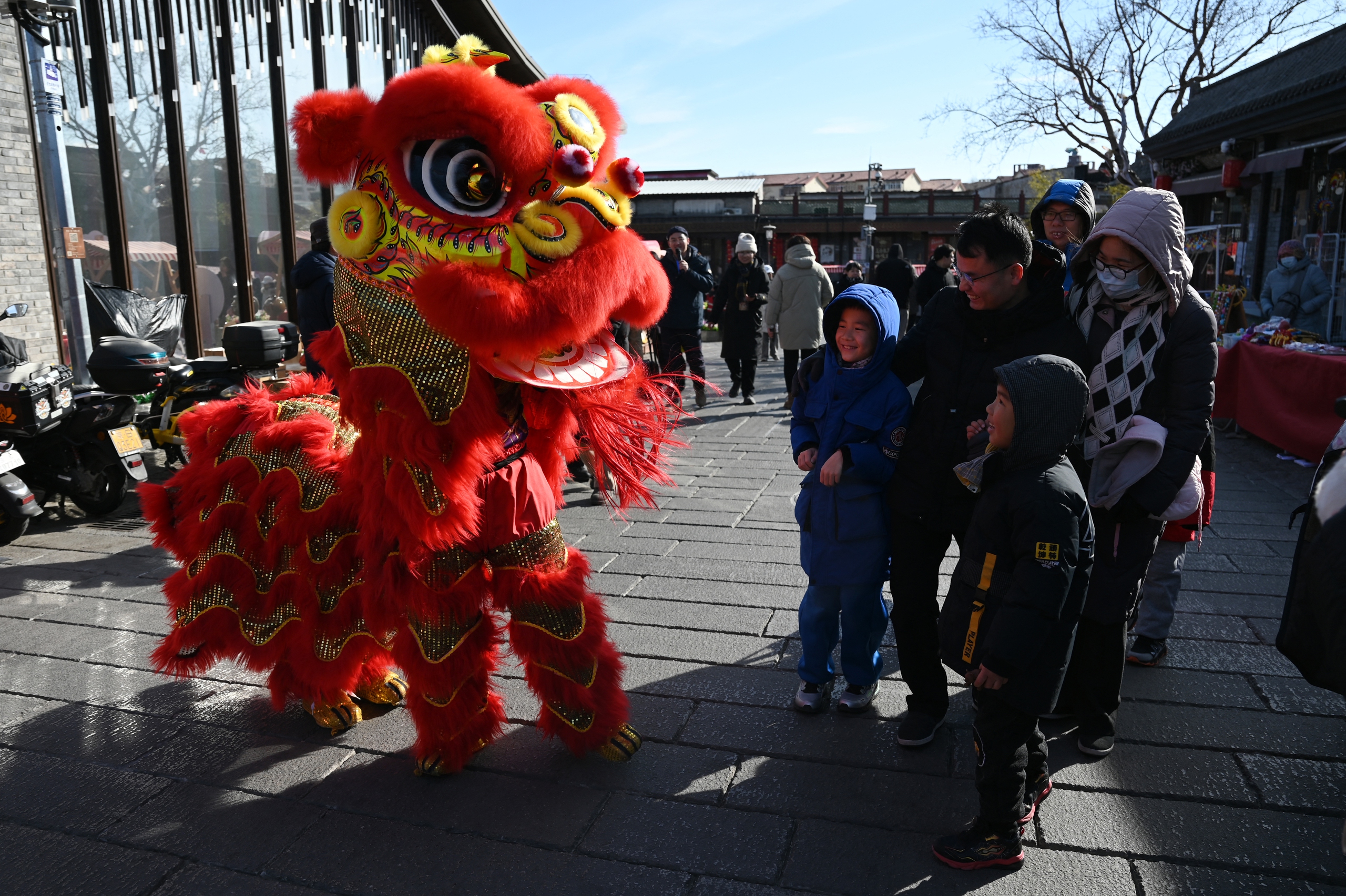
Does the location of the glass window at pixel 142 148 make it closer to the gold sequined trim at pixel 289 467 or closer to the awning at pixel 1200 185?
the gold sequined trim at pixel 289 467

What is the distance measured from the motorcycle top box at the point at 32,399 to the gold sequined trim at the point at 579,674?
399 centimetres

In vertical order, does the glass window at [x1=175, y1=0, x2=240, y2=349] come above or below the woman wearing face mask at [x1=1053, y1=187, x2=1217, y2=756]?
above

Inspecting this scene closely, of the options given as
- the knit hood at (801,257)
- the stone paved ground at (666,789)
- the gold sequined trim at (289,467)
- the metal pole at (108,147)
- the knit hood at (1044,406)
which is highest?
the metal pole at (108,147)

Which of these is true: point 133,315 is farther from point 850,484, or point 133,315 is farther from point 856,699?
point 856,699

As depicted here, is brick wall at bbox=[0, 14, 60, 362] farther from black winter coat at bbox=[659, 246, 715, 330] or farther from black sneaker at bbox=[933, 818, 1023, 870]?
black sneaker at bbox=[933, 818, 1023, 870]

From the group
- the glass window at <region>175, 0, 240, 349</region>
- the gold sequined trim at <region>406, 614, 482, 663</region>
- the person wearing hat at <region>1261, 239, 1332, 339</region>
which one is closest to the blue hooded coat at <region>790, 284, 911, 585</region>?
the gold sequined trim at <region>406, 614, 482, 663</region>

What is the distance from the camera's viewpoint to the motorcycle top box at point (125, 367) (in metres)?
5.52

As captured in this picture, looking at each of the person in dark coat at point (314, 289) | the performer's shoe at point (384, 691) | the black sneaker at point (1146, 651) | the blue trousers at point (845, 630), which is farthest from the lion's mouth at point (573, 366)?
the person in dark coat at point (314, 289)

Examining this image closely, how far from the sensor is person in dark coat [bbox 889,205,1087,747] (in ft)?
8.11

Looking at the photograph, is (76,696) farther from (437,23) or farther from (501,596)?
(437,23)

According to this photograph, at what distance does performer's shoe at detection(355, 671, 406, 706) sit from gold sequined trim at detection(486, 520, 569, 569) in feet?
2.59

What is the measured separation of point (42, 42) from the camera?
577 centimetres

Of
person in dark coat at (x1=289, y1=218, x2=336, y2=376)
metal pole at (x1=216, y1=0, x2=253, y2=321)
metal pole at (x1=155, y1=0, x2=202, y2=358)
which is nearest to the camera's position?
person in dark coat at (x1=289, y1=218, x2=336, y2=376)

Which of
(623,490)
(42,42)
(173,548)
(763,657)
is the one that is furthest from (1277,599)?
(42,42)
